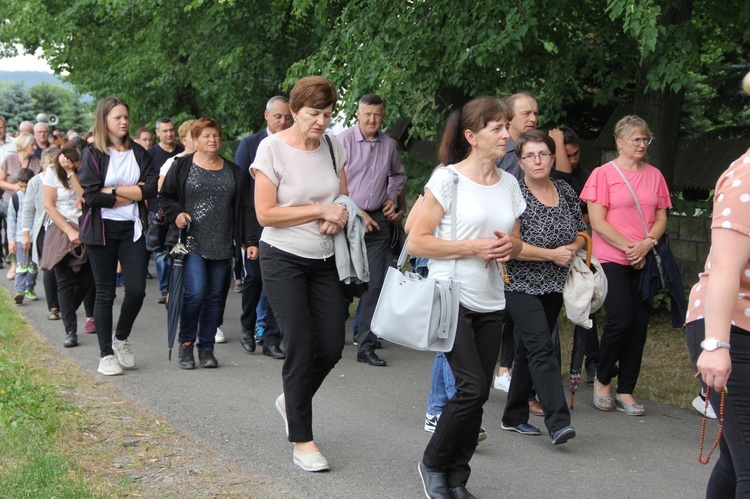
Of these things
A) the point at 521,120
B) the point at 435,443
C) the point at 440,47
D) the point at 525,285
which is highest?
the point at 440,47

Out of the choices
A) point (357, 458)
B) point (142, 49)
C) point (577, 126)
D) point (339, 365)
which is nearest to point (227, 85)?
point (142, 49)

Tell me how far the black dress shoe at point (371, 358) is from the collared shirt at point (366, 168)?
1255mm

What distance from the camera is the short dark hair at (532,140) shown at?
6.16 meters

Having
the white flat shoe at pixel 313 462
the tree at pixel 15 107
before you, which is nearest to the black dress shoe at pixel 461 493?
Result: the white flat shoe at pixel 313 462

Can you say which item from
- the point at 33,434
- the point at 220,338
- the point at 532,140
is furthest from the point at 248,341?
the point at 532,140

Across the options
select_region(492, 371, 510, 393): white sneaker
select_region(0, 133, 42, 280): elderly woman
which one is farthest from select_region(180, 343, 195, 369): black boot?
select_region(0, 133, 42, 280): elderly woman

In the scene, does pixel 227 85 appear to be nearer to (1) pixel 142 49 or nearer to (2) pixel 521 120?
(1) pixel 142 49

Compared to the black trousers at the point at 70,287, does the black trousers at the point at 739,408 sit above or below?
above

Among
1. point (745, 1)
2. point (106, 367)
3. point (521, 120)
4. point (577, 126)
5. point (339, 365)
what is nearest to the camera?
point (521, 120)

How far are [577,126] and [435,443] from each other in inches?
431

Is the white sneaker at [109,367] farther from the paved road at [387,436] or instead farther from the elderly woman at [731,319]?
the elderly woman at [731,319]

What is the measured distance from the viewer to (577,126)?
15.1 metres

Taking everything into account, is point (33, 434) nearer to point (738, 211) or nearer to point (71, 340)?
point (71, 340)

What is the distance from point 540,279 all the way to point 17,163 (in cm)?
1004
